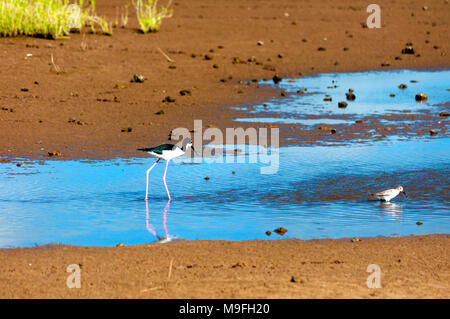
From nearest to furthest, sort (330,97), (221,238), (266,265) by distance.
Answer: (266,265), (221,238), (330,97)

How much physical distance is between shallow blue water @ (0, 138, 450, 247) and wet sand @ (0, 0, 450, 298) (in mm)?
465

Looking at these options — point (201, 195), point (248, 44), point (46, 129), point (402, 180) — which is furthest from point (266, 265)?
point (248, 44)

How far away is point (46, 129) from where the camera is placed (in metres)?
11.8

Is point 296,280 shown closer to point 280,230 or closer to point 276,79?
point 280,230

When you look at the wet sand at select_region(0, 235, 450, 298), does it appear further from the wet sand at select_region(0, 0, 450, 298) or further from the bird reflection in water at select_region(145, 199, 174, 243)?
the bird reflection in water at select_region(145, 199, 174, 243)

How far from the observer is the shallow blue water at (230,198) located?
7.24 meters

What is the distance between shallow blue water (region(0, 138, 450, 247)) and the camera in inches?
285

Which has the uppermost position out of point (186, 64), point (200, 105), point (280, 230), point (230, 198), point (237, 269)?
point (186, 64)

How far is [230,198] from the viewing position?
8.35m

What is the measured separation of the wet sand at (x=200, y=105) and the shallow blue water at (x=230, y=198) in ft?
1.53

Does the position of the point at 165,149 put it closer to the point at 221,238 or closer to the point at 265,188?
the point at 265,188

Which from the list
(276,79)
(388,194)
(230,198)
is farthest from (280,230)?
(276,79)

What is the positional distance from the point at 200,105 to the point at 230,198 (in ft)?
17.8
